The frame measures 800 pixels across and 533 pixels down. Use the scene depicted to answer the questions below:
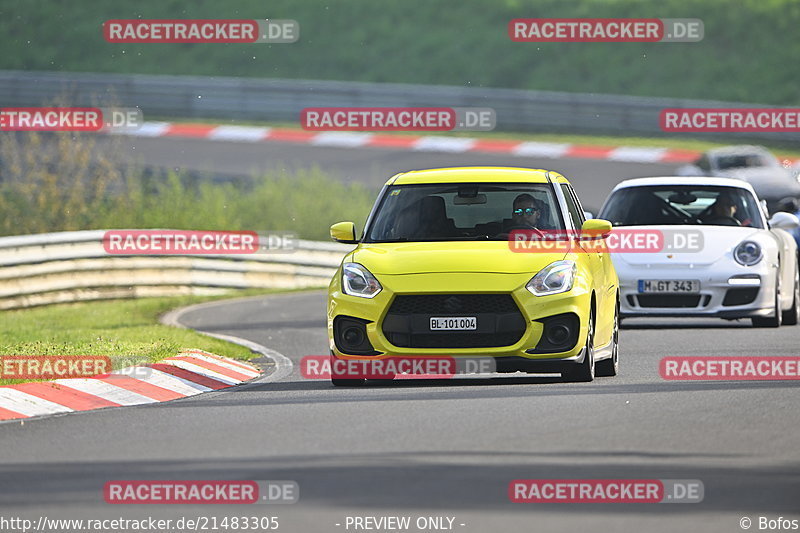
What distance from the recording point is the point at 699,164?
30875mm

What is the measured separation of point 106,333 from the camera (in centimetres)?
1730

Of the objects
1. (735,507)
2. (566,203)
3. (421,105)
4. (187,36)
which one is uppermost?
(187,36)

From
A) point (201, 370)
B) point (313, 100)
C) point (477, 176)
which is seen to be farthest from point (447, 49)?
point (477, 176)

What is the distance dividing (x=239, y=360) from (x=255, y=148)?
21.9m

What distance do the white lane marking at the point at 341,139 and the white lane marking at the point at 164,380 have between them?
24.7 metres

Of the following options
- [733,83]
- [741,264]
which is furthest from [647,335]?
[733,83]

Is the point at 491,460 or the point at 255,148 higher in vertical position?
the point at 255,148

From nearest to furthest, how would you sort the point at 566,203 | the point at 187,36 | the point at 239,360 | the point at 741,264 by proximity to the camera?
1. the point at 566,203
2. the point at 239,360
3. the point at 741,264
4. the point at 187,36

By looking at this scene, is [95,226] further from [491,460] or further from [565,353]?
[491,460]

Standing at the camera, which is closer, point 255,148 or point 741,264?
point 741,264

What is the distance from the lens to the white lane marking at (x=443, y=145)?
37375 millimetres

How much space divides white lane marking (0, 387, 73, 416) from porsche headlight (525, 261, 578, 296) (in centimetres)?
324

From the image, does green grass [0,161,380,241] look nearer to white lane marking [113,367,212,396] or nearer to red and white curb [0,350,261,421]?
red and white curb [0,350,261,421]

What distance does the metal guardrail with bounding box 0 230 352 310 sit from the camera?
2205 cm
